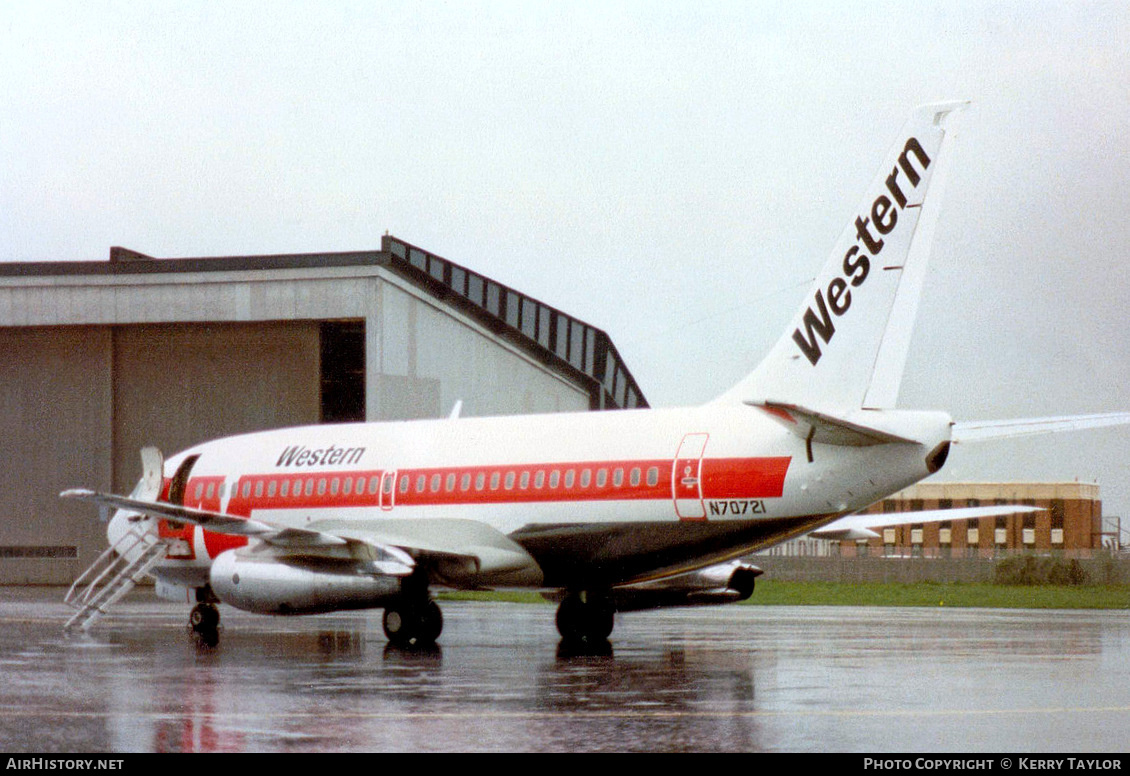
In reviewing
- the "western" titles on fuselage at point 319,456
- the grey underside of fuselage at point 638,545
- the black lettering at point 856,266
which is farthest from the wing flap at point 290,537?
the black lettering at point 856,266

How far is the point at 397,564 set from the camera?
76.8 ft

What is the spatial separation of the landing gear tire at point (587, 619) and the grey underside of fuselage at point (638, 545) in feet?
3.34

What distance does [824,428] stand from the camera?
19.8 meters

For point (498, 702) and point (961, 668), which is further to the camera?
point (961, 668)

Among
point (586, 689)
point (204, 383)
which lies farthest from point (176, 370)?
point (586, 689)

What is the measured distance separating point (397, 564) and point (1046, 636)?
10929mm

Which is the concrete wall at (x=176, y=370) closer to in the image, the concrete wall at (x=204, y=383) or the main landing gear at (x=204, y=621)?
the concrete wall at (x=204, y=383)

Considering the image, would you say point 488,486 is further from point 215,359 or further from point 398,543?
point 215,359

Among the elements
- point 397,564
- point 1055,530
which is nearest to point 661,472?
point 397,564

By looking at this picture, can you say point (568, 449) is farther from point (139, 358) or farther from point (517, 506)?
point (139, 358)

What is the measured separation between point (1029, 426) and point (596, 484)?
6.75m

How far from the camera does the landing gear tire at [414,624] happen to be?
956 inches
